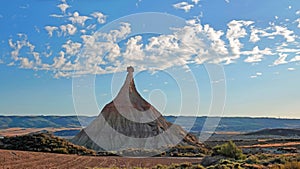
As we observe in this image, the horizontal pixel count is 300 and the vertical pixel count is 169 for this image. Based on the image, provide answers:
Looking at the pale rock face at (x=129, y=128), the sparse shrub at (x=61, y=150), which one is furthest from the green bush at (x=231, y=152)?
the pale rock face at (x=129, y=128)

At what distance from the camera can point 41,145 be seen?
177 feet

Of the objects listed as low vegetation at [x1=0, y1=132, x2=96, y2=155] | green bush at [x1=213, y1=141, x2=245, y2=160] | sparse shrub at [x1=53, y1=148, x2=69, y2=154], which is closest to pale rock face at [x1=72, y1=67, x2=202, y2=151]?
low vegetation at [x1=0, y1=132, x2=96, y2=155]

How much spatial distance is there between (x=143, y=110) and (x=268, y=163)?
5493 centimetres

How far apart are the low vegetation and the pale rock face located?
977 centimetres

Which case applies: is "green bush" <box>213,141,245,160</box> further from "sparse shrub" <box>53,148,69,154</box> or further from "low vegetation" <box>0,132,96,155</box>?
"low vegetation" <box>0,132,96,155</box>

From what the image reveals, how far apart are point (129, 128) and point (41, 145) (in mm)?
21052

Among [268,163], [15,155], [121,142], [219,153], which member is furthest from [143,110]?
[268,163]

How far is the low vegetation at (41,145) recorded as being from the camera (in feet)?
170

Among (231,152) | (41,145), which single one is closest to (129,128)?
(41,145)

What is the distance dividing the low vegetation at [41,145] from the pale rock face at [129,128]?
9.77m

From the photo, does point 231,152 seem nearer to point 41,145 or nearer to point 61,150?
point 61,150

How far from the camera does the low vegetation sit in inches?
2040

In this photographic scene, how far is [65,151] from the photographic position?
51.7 m

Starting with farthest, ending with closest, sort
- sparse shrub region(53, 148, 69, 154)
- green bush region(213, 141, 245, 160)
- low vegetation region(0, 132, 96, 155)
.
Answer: low vegetation region(0, 132, 96, 155)
sparse shrub region(53, 148, 69, 154)
green bush region(213, 141, 245, 160)
